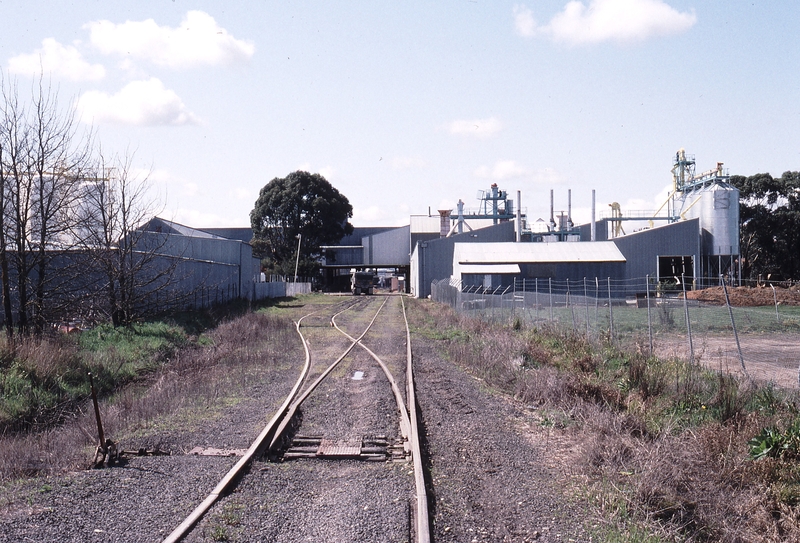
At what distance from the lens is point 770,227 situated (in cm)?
6469

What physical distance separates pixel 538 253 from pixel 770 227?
30413 millimetres

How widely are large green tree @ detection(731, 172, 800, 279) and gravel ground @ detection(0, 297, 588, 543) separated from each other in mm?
63825

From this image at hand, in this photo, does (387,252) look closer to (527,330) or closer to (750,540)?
(527,330)

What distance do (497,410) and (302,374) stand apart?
507 cm

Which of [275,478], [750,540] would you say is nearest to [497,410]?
[275,478]

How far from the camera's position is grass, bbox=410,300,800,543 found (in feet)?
19.2

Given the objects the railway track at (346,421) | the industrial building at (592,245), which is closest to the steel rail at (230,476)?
the railway track at (346,421)

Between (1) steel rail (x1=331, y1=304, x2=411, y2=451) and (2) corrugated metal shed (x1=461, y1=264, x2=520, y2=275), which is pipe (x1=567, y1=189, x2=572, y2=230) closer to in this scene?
(2) corrugated metal shed (x1=461, y1=264, x2=520, y2=275)

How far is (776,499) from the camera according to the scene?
6246mm

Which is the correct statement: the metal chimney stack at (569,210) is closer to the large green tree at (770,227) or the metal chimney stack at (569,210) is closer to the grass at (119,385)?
the large green tree at (770,227)

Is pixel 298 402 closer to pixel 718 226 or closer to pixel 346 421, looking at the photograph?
pixel 346 421

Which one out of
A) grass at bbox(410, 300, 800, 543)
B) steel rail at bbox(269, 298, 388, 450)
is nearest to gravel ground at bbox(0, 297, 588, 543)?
steel rail at bbox(269, 298, 388, 450)

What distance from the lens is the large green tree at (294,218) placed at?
8106cm

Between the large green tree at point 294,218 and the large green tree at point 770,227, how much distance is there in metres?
44.8
